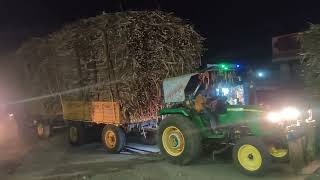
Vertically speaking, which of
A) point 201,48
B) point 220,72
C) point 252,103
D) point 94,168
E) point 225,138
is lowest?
point 94,168

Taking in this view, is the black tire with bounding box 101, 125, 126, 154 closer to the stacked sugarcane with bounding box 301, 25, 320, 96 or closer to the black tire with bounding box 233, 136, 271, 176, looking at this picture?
the black tire with bounding box 233, 136, 271, 176

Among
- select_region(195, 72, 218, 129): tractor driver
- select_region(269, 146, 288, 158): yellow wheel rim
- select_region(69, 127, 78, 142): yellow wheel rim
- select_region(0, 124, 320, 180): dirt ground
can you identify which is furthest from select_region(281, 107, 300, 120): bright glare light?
select_region(69, 127, 78, 142): yellow wheel rim

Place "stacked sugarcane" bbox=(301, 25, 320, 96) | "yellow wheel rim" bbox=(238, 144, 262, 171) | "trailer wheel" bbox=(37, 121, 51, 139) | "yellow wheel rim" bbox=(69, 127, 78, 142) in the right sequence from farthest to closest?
"trailer wheel" bbox=(37, 121, 51, 139)
"yellow wheel rim" bbox=(69, 127, 78, 142)
"stacked sugarcane" bbox=(301, 25, 320, 96)
"yellow wheel rim" bbox=(238, 144, 262, 171)

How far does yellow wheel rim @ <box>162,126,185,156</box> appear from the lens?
10.3 metres

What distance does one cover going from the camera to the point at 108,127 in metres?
12.7

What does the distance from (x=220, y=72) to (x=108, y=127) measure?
4080 millimetres

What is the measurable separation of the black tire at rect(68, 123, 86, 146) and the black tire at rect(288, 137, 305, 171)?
23.8 ft

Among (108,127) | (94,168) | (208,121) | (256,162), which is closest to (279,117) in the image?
(256,162)

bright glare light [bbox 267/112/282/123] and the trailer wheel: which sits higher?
bright glare light [bbox 267/112/282/123]

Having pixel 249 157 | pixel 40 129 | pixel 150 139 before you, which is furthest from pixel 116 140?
pixel 40 129

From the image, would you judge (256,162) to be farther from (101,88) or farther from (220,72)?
(101,88)

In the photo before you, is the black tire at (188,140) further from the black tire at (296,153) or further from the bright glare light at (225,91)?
the black tire at (296,153)

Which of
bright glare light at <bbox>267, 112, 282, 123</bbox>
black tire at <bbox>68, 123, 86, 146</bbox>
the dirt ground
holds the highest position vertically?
bright glare light at <bbox>267, 112, 282, 123</bbox>

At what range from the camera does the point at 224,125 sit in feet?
32.8
